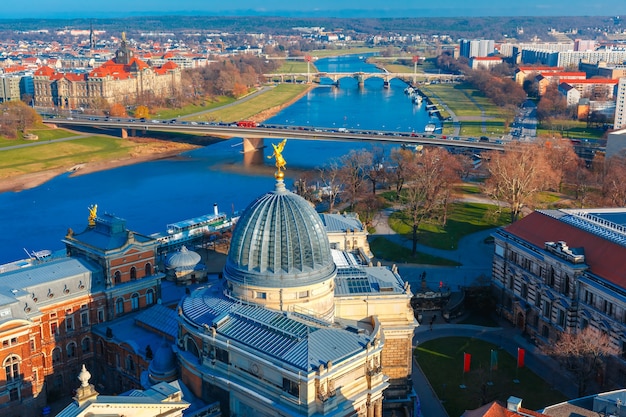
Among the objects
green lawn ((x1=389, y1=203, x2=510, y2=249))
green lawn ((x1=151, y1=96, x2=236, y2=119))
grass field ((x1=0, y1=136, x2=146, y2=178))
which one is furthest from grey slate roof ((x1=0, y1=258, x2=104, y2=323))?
green lawn ((x1=151, y1=96, x2=236, y2=119))

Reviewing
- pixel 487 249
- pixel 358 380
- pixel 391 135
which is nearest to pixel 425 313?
pixel 487 249

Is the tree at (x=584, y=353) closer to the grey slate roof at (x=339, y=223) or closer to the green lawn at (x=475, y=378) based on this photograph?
the green lawn at (x=475, y=378)

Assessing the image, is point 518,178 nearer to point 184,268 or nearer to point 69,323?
point 184,268

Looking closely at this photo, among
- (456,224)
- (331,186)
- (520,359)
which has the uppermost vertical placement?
(331,186)

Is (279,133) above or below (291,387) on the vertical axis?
below

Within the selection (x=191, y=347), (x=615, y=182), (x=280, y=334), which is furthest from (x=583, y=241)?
(x=615, y=182)

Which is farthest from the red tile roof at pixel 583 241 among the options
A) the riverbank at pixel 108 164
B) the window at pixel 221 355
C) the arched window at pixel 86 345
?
the riverbank at pixel 108 164

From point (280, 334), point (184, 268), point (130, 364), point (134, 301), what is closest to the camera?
point (280, 334)
